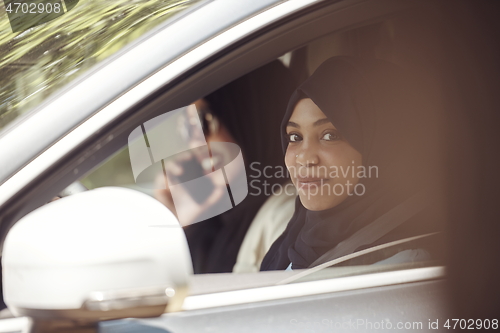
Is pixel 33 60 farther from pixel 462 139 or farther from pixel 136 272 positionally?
pixel 462 139

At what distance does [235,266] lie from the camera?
61.7 inches

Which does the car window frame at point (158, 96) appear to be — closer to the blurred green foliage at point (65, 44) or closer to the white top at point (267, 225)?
the blurred green foliage at point (65, 44)

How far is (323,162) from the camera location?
5.08 ft

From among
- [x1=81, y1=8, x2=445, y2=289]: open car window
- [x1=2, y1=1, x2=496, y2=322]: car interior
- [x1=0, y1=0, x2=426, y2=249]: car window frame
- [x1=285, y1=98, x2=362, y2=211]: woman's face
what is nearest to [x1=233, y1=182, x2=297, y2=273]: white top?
[x1=81, y1=8, x2=445, y2=289]: open car window

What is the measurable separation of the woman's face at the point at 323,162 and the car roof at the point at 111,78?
55 cm

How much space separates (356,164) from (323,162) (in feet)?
0.39

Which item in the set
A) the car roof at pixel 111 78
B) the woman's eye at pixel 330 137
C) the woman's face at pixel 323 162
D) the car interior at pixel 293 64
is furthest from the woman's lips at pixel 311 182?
the car roof at pixel 111 78

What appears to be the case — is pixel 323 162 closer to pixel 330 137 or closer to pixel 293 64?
pixel 330 137

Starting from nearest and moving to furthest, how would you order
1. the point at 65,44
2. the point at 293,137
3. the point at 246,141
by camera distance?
the point at 65,44, the point at 293,137, the point at 246,141

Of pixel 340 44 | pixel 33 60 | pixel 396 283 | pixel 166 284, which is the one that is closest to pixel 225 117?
pixel 340 44

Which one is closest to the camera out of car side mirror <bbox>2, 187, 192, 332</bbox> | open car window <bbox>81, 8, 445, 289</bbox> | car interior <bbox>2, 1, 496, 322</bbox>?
car side mirror <bbox>2, 187, 192, 332</bbox>

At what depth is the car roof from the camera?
0.98 m

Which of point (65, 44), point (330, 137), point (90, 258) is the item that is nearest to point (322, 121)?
point (330, 137)

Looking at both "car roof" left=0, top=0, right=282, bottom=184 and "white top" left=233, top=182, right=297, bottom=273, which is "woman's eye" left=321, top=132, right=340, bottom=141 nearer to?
"white top" left=233, top=182, right=297, bottom=273
